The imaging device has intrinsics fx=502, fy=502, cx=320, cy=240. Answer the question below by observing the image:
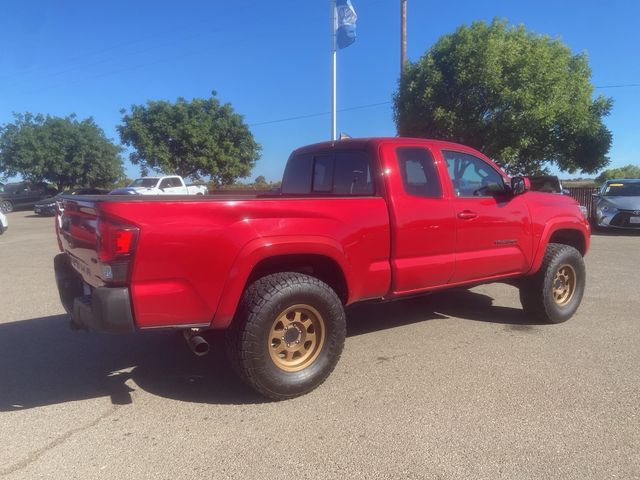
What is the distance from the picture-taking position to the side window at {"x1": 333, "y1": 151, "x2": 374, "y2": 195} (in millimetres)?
4402

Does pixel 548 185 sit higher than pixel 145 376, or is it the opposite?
pixel 548 185

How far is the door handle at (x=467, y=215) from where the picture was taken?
15.0 feet

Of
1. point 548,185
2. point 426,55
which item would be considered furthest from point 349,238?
point 426,55

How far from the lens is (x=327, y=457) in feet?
9.53

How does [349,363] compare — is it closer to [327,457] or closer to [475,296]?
[327,457]

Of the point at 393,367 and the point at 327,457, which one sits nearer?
the point at 327,457

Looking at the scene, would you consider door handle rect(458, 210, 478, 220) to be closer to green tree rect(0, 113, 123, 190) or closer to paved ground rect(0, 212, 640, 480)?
paved ground rect(0, 212, 640, 480)

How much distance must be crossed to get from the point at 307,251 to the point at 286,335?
66cm

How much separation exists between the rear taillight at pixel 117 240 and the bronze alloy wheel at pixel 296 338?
1.15m

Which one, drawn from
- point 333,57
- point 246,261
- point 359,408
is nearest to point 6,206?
point 333,57

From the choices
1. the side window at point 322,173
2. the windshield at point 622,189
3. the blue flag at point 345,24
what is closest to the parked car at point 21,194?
the blue flag at point 345,24

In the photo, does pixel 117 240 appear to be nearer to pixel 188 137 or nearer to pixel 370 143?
pixel 370 143

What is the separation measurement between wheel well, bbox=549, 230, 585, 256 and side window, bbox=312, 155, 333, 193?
2.72 metres

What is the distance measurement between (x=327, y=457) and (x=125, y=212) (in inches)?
73.9
